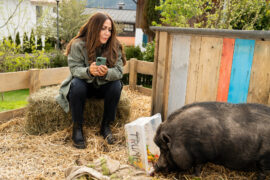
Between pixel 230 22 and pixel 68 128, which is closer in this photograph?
pixel 68 128

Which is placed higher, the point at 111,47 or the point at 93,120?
the point at 111,47

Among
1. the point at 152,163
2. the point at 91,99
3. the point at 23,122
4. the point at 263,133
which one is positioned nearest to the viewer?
the point at 263,133

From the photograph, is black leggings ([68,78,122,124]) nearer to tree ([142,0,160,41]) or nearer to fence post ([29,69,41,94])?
fence post ([29,69,41,94])

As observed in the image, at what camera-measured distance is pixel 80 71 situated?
338 cm

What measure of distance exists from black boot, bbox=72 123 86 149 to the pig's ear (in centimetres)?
122

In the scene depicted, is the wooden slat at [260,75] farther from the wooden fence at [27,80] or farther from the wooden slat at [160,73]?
the wooden fence at [27,80]

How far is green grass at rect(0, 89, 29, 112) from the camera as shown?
5.09 metres

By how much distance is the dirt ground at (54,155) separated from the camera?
2.77 metres

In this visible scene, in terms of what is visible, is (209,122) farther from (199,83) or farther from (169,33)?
(169,33)

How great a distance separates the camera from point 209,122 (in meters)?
2.50

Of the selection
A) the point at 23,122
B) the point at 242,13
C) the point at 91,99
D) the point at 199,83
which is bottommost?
the point at 23,122

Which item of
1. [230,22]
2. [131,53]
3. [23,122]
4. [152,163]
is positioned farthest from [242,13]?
[23,122]

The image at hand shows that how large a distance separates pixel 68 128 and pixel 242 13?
4.56 m

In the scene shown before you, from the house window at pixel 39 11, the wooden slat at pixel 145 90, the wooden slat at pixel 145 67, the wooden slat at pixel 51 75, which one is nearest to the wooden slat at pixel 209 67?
the wooden slat at pixel 51 75
